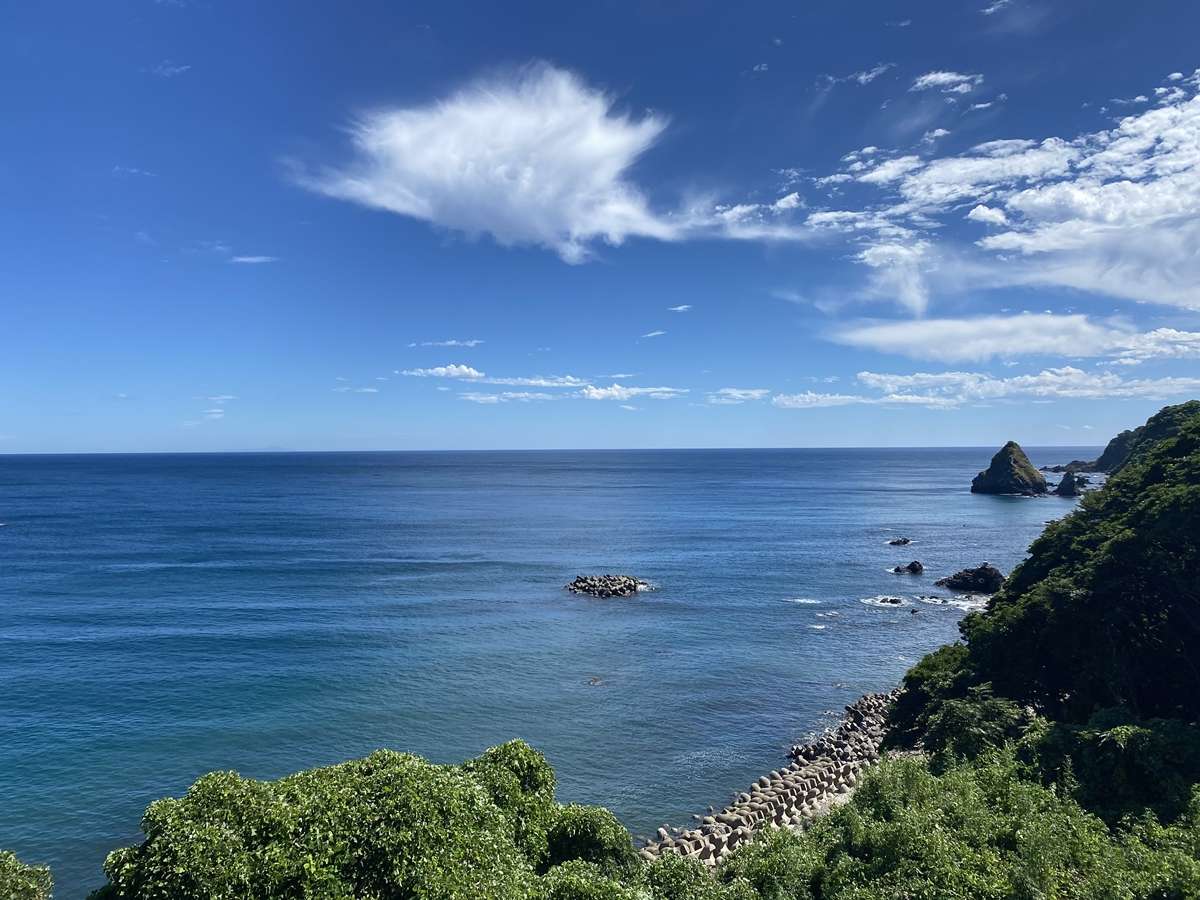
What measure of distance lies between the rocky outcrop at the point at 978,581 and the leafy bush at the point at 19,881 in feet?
284

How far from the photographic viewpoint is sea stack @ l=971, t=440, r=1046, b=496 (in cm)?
18538

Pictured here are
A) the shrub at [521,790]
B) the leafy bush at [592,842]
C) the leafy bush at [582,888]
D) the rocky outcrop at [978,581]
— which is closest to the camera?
the leafy bush at [582,888]

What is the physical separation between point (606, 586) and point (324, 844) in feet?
214

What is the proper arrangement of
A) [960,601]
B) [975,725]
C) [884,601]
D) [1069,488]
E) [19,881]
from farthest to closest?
[1069,488] < [960,601] < [884,601] < [975,725] < [19,881]

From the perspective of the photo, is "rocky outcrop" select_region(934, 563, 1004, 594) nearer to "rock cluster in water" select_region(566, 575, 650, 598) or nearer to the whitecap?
the whitecap

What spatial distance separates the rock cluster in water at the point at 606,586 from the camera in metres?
77.9

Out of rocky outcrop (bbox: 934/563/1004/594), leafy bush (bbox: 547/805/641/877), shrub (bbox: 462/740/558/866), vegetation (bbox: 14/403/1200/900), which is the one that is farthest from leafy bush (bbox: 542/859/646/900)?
rocky outcrop (bbox: 934/563/1004/594)

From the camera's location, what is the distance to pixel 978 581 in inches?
3194

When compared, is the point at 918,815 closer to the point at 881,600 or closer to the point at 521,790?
the point at 521,790

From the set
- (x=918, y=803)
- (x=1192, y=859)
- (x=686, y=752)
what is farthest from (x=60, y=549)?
(x=1192, y=859)

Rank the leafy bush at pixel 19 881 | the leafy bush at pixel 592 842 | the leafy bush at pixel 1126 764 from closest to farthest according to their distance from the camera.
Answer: the leafy bush at pixel 19 881, the leafy bush at pixel 592 842, the leafy bush at pixel 1126 764

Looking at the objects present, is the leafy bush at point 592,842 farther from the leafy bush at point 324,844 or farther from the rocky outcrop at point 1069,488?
the rocky outcrop at point 1069,488

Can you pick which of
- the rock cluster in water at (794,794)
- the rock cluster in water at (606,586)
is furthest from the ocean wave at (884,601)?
the rock cluster in water at (794,794)

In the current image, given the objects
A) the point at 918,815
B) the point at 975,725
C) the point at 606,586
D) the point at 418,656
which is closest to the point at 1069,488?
the point at 606,586
